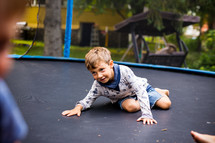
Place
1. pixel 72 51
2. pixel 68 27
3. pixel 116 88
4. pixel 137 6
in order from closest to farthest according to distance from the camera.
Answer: pixel 116 88 < pixel 68 27 < pixel 72 51 < pixel 137 6

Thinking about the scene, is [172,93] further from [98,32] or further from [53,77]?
[98,32]

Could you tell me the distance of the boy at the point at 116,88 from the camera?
1.32 m

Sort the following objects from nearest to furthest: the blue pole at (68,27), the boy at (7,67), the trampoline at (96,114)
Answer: the boy at (7,67) → the trampoline at (96,114) → the blue pole at (68,27)

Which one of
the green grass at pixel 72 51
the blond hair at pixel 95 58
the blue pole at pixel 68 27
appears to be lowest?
the green grass at pixel 72 51

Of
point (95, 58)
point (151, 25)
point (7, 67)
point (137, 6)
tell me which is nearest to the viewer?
point (7, 67)

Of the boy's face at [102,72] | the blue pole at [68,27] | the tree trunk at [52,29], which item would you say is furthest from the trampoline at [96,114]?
the tree trunk at [52,29]

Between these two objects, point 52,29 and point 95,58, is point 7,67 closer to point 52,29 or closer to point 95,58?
point 95,58

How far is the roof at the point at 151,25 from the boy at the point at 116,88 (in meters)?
3.18

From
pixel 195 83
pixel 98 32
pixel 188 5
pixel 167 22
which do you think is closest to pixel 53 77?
pixel 195 83

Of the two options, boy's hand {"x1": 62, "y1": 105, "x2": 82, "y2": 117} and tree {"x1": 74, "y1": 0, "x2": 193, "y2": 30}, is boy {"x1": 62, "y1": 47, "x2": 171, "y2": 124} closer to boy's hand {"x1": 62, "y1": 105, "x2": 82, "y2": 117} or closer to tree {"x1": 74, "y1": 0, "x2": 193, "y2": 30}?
boy's hand {"x1": 62, "y1": 105, "x2": 82, "y2": 117}

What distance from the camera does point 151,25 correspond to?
478 centimetres

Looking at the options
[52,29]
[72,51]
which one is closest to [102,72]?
[72,51]

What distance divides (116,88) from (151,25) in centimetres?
355

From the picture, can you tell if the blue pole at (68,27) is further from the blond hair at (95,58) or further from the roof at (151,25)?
the blond hair at (95,58)
